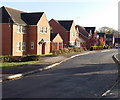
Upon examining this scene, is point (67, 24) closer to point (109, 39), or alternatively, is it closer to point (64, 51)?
point (64, 51)

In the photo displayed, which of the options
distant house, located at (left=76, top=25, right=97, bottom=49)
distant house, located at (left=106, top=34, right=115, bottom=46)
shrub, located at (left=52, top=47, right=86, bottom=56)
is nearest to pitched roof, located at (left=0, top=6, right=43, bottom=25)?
shrub, located at (left=52, top=47, right=86, bottom=56)

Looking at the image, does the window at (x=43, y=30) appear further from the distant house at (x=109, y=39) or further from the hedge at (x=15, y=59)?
the distant house at (x=109, y=39)

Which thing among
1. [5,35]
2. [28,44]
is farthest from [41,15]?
[5,35]

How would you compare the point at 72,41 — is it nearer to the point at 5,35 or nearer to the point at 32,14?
the point at 32,14

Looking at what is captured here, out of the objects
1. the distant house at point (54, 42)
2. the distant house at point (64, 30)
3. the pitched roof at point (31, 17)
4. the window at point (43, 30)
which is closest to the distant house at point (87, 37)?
the distant house at point (64, 30)

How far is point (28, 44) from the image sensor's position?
4553 cm

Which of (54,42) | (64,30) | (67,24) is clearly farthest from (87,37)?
(54,42)

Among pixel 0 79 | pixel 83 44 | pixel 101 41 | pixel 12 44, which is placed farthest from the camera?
pixel 101 41

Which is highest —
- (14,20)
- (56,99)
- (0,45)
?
(14,20)

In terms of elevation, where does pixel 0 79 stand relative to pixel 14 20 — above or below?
below

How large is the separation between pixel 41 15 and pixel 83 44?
34.1 m

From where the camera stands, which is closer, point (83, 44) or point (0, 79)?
point (0, 79)

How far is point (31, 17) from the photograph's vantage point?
1836 inches

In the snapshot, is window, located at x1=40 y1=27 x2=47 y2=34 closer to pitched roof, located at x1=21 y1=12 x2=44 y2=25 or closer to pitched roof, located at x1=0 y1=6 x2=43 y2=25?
pitched roof, located at x1=21 y1=12 x2=44 y2=25
